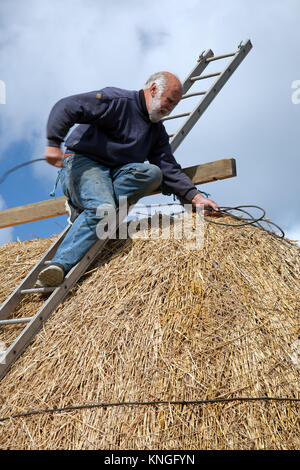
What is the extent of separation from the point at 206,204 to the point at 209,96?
189cm

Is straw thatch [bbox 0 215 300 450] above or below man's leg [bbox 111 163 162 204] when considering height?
below

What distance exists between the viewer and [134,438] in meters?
3.14

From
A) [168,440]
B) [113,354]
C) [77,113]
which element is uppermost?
[77,113]

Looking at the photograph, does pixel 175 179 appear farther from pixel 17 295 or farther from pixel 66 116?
pixel 17 295

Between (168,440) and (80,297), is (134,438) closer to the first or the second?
(168,440)

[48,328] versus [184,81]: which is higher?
[184,81]

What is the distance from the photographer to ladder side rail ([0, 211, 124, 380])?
378 cm

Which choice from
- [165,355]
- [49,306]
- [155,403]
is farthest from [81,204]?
[155,403]

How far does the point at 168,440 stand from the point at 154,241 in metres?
1.69

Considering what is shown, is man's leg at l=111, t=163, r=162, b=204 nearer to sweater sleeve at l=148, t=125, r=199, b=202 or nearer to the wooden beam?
sweater sleeve at l=148, t=125, r=199, b=202

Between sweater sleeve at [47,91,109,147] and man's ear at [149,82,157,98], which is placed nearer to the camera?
sweater sleeve at [47,91,109,147]

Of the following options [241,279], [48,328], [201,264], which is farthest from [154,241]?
[48,328]

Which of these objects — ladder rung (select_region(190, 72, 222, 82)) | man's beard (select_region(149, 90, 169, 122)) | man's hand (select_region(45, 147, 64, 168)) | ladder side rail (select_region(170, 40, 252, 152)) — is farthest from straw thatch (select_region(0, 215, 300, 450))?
ladder rung (select_region(190, 72, 222, 82))

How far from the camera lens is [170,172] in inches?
188
